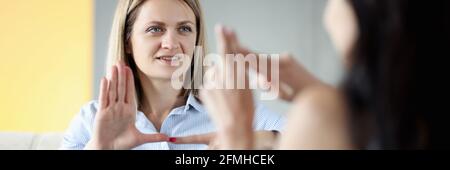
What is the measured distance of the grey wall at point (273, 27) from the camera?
6.37 feet

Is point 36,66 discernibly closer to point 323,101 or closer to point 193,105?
point 193,105

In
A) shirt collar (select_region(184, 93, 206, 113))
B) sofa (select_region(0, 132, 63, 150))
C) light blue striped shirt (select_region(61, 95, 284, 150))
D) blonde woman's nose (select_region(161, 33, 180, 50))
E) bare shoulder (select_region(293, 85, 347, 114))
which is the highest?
blonde woman's nose (select_region(161, 33, 180, 50))

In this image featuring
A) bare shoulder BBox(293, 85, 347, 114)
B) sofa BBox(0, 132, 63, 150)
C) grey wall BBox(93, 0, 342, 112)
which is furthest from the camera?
grey wall BBox(93, 0, 342, 112)

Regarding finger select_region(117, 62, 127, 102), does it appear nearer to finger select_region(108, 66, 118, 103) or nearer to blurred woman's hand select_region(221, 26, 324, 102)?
finger select_region(108, 66, 118, 103)

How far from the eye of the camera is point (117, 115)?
27.9 inches

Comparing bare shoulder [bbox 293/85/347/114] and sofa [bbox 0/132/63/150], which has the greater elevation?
bare shoulder [bbox 293/85/347/114]

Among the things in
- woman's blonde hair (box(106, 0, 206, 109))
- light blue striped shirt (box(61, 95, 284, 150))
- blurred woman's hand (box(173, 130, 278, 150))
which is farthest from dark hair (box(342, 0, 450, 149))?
woman's blonde hair (box(106, 0, 206, 109))

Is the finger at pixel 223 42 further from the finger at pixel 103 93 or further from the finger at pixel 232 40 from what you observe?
the finger at pixel 103 93

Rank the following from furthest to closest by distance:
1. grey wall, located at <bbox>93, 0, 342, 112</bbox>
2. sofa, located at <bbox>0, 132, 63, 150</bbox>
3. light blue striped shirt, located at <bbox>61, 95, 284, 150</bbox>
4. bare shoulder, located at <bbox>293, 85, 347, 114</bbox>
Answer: grey wall, located at <bbox>93, 0, 342, 112</bbox>, sofa, located at <bbox>0, 132, 63, 150</bbox>, light blue striped shirt, located at <bbox>61, 95, 284, 150</bbox>, bare shoulder, located at <bbox>293, 85, 347, 114</bbox>

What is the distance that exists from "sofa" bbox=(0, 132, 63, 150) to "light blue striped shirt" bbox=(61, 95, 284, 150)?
17cm

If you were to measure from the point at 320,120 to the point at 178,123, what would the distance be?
606 millimetres

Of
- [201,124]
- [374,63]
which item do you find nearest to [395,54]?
[374,63]

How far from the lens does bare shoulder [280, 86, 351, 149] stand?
45cm

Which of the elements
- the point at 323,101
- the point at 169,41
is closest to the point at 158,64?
the point at 169,41
